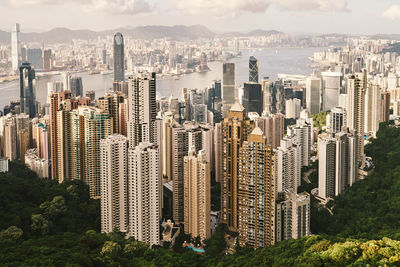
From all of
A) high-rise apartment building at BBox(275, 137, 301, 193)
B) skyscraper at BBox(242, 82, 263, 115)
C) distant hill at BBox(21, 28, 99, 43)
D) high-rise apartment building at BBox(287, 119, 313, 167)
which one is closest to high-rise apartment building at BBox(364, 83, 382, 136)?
high-rise apartment building at BBox(287, 119, 313, 167)

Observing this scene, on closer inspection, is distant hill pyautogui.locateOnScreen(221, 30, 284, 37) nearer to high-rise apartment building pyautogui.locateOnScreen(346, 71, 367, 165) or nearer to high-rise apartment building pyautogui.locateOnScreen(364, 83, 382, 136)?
high-rise apartment building pyautogui.locateOnScreen(364, 83, 382, 136)

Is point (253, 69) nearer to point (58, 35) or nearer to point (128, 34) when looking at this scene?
point (128, 34)

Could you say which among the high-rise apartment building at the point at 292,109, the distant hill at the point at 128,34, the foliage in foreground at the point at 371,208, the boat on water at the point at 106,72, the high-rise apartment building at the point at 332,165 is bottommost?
the foliage in foreground at the point at 371,208

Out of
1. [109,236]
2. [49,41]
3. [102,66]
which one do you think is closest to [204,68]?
[102,66]

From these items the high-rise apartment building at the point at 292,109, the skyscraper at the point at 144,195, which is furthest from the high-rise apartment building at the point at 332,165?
the high-rise apartment building at the point at 292,109

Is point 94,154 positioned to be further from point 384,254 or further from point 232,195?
point 384,254

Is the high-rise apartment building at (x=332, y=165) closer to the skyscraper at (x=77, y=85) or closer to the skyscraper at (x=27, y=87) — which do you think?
the skyscraper at (x=77, y=85)
